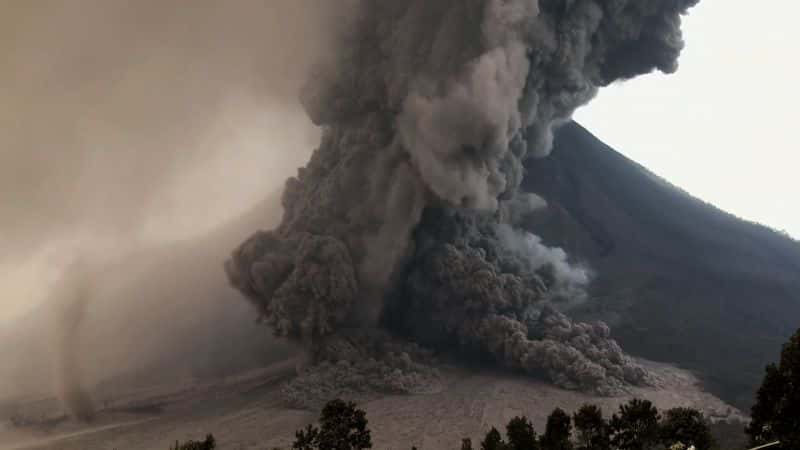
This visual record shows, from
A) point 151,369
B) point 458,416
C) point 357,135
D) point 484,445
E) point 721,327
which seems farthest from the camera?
point 721,327

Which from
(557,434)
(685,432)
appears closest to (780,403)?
(685,432)

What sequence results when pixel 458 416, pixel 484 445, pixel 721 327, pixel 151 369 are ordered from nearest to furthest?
pixel 484 445
pixel 458 416
pixel 151 369
pixel 721 327

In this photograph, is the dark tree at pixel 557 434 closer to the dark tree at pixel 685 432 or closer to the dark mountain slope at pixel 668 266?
the dark tree at pixel 685 432

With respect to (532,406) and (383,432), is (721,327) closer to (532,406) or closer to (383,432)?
(532,406)

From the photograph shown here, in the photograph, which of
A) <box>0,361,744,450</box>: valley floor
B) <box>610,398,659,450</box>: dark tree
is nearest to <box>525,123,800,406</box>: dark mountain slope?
<box>0,361,744,450</box>: valley floor

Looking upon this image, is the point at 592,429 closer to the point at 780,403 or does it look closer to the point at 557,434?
the point at 557,434

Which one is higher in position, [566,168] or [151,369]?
[566,168]

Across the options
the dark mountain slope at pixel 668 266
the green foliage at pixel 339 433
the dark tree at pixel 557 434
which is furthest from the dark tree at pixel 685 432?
the dark mountain slope at pixel 668 266

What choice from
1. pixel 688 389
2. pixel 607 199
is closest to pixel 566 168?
pixel 607 199
